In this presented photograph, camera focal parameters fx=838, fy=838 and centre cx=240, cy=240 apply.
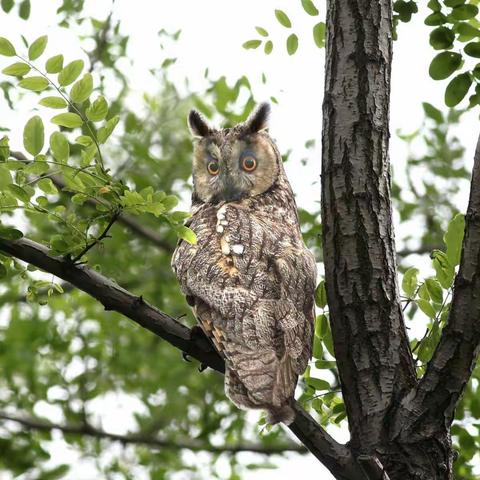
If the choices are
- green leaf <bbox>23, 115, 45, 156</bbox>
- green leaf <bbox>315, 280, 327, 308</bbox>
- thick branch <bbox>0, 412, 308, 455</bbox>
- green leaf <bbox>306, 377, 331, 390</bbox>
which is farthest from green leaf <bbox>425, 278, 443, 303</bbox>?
thick branch <bbox>0, 412, 308, 455</bbox>

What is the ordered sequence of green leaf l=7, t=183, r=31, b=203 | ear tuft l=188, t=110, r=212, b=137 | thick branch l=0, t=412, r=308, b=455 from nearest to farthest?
green leaf l=7, t=183, r=31, b=203, ear tuft l=188, t=110, r=212, b=137, thick branch l=0, t=412, r=308, b=455

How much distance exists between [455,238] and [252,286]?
71 centimetres

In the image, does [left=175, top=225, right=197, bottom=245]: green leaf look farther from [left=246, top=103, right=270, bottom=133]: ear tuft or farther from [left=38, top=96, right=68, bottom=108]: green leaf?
[left=246, top=103, right=270, bottom=133]: ear tuft

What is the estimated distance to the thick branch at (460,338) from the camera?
96.6 inches

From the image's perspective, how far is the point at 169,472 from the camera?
5371mm

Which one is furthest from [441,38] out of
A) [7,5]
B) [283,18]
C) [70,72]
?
[7,5]

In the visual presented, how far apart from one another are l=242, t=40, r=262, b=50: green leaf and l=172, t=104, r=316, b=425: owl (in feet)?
1.80

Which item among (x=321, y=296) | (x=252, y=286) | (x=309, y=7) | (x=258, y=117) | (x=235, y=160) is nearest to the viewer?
(x=252, y=286)

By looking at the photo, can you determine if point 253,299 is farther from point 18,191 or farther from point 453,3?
point 453,3

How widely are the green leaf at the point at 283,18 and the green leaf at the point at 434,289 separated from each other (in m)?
1.32

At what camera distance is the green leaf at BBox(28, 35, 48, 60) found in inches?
104

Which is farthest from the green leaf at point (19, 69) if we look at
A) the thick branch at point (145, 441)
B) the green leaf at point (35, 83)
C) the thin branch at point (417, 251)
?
the thin branch at point (417, 251)

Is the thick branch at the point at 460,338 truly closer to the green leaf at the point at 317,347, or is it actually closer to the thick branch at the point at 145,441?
the green leaf at the point at 317,347

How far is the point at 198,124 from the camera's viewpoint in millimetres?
4320
